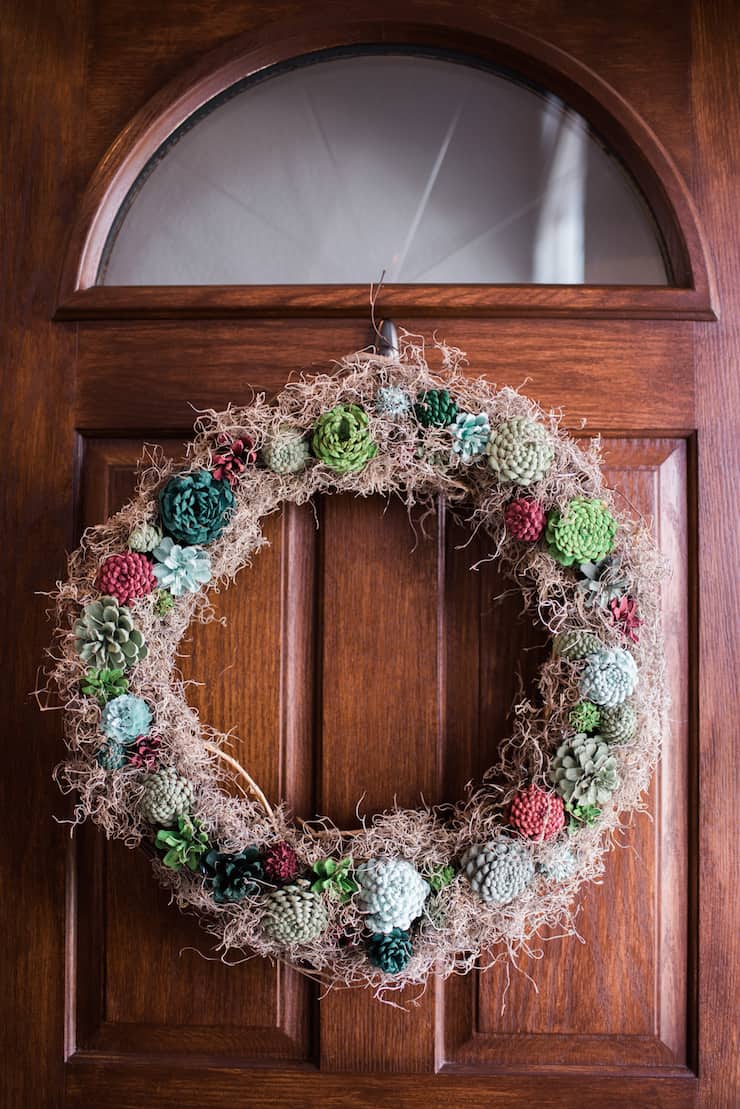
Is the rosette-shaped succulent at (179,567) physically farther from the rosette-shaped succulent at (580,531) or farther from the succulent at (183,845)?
the rosette-shaped succulent at (580,531)

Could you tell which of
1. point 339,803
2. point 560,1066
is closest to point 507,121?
point 339,803

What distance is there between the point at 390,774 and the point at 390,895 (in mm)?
209

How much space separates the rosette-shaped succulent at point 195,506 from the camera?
1.04 metres

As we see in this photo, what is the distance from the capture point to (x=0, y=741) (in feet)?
3.99

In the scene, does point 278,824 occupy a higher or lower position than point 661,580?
lower

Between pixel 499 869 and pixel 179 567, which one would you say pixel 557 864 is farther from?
pixel 179 567

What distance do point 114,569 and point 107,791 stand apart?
0.26 metres

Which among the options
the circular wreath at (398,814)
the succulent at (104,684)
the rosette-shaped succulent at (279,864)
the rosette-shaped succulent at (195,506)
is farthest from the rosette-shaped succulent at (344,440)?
the rosette-shaped succulent at (279,864)

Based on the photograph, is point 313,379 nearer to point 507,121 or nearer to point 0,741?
point 507,121

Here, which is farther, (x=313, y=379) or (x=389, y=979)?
(x=313, y=379)

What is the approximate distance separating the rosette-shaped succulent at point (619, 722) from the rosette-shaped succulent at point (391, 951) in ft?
1.09

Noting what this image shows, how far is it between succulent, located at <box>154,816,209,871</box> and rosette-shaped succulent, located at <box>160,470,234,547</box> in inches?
13.2

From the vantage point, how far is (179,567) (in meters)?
1.06

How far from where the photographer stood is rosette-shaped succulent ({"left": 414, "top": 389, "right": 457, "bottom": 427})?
3.46 feet
